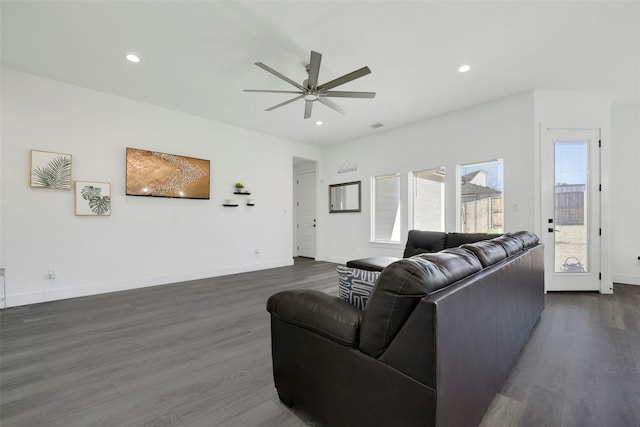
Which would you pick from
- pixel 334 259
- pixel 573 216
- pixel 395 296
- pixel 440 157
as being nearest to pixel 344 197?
pixel 334 259

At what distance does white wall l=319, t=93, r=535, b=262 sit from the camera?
165 inches

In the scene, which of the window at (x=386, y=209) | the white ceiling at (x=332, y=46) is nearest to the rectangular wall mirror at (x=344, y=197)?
the window at (x=386, y=209)

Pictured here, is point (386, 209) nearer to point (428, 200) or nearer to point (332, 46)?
point (428, 200)

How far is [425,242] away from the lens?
156 inches

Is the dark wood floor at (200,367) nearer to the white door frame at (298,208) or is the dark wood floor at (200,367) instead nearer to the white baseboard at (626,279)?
the white baseboard at (626,279)

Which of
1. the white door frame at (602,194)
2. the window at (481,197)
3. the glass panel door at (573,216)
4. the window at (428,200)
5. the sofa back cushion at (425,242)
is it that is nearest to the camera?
the sofa back cushion at (425,242)

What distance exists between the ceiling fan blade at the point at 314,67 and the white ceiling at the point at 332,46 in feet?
1.22

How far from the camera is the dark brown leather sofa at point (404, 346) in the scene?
1.01 m

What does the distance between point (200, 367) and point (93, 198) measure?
133 inches

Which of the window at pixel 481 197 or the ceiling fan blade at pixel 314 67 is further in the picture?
the window at pixel 481 197

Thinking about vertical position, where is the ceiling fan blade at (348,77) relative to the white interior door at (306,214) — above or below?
above

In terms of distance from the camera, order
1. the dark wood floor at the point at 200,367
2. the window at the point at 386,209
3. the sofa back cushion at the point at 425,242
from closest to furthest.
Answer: the dark wood floor at the point at 200,367 < the sofa back cushion at the point at 425,242 < the window at the point at 386,209

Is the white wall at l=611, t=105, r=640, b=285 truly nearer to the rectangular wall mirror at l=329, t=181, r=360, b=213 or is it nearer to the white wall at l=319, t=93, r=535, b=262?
the white wall at l=319, t=93, r=535, b=262

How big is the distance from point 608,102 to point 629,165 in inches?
47.2
